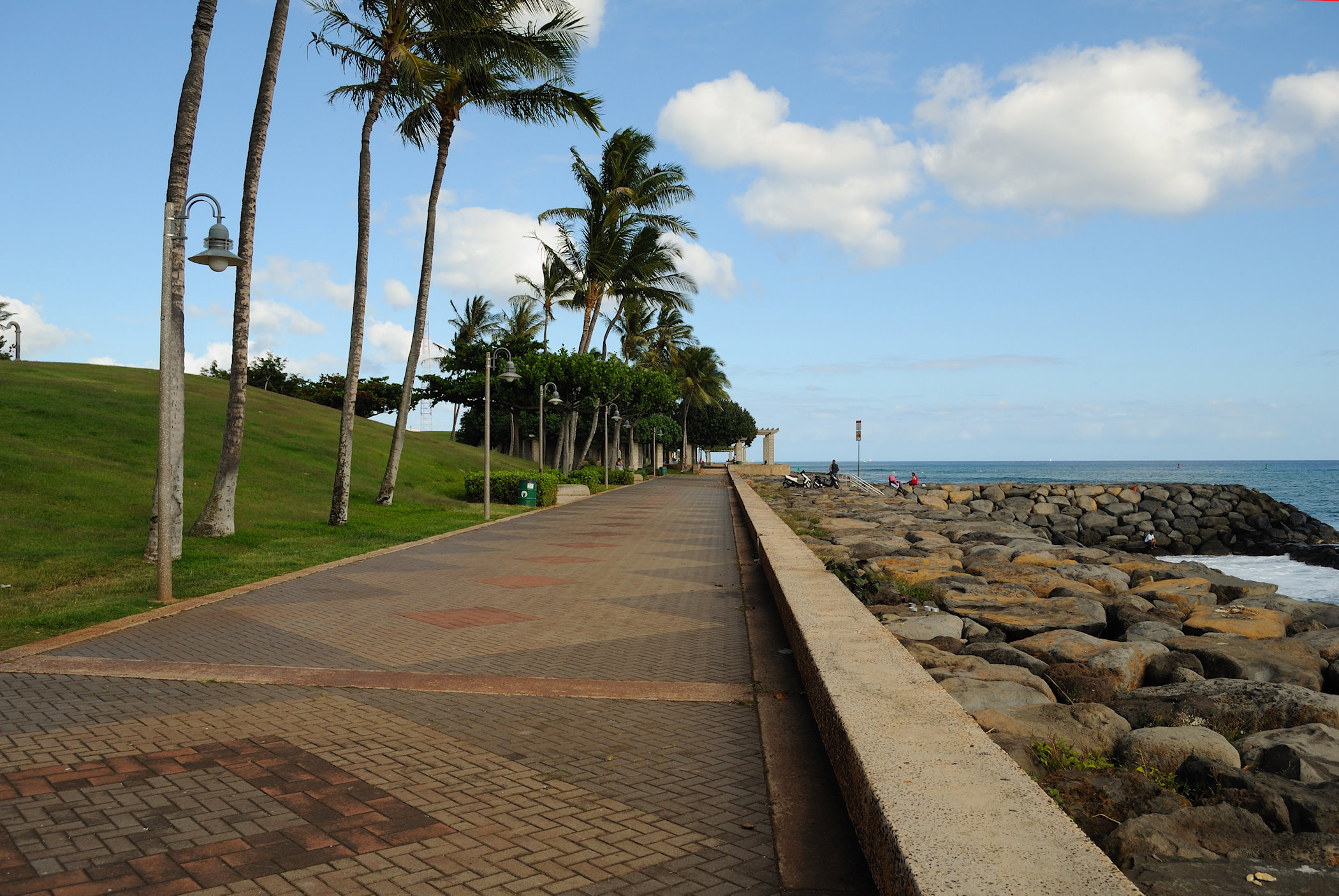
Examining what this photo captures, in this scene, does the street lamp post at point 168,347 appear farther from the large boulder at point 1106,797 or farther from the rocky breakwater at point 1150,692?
the large boulder at point 1106,797

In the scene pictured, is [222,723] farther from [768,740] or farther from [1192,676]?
[1192,676]

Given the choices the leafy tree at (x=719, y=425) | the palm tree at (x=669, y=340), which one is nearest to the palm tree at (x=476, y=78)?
the palm tree at (x=669, y=340)

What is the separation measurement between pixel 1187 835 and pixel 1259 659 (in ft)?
12.6

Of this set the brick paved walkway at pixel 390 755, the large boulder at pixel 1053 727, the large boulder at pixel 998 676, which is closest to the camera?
the brick paved walkway at pixel 390 755

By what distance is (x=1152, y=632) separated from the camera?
7.18 meters

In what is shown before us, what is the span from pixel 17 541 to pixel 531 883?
42.9 ft

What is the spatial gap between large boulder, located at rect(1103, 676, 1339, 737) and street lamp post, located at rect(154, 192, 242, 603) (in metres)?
8.67

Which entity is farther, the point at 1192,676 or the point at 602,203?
the point at 602,203

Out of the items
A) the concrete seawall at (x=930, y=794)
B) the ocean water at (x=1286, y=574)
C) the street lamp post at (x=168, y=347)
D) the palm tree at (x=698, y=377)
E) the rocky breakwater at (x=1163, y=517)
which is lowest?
the ocean water at (x=1286, y=574)

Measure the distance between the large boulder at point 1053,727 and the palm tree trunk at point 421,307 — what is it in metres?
18.9

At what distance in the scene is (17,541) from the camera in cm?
1266

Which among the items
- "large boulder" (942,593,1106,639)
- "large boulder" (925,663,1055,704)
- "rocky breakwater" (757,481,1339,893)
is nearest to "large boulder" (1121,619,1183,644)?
"rocky breakwater" (757,481,1339,893)

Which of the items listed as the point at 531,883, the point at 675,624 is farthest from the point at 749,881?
the point at 675,624

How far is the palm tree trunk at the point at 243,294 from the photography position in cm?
1420
